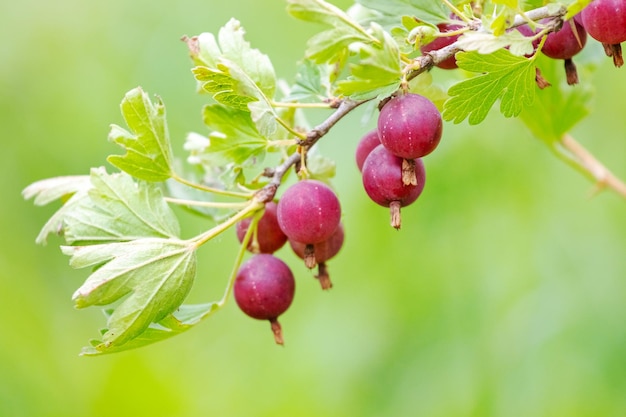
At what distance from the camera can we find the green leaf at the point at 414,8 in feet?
3.13

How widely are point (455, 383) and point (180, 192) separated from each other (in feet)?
4.00

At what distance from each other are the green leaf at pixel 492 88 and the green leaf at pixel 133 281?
0.36m

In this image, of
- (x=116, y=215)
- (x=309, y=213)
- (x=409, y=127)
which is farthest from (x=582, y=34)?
(x=116, y=215)

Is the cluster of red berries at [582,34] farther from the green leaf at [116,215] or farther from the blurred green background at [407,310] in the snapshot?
the blurred green background at [407,310]

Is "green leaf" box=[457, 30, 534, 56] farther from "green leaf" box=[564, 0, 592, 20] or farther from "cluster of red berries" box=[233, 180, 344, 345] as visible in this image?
"cluster of red berries" box=[233, 180, 344, 345]

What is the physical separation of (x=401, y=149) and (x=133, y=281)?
33 centimetres

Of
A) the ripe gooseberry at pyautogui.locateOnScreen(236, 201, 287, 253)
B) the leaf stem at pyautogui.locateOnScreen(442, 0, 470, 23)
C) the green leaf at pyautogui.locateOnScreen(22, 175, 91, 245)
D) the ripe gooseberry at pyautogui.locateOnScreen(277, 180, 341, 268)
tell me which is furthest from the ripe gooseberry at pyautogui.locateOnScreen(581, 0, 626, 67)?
the green leaf at pyautogui.locateOnScreen(22, 175, 91, 245)

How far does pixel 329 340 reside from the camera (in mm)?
2506

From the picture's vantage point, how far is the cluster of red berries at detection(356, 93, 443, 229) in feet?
2.85

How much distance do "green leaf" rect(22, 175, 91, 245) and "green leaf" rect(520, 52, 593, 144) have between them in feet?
2.47

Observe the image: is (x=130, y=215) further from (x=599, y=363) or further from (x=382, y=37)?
(x=599, y=363)

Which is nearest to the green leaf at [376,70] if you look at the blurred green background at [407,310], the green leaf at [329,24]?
the green leaf at [329,24]

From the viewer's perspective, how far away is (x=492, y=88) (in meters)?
0.93

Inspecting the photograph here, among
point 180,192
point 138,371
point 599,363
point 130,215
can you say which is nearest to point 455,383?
point 599,363
